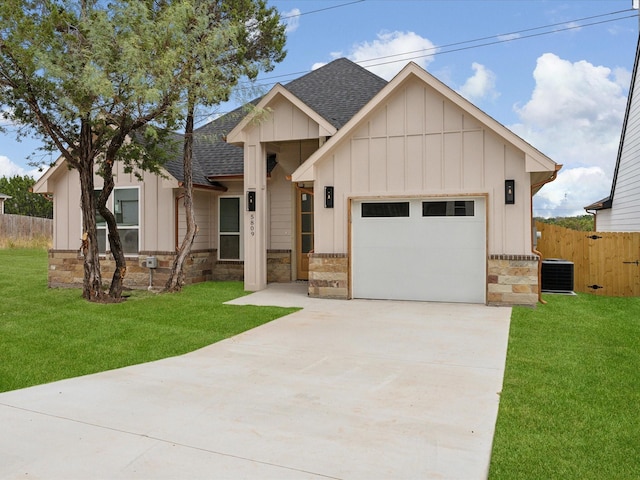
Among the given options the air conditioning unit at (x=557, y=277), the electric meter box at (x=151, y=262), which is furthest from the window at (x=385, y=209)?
the electric meter box at (x=151, y=262)

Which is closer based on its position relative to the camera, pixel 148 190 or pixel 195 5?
pixel 195 5

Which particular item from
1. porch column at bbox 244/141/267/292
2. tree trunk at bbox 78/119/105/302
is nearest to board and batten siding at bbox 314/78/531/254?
porch column at bbox 244/141/267/292

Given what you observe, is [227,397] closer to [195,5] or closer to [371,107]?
[371,107]

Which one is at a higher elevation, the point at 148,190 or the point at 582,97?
the point at 582,97

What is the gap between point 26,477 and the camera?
2.96 meters

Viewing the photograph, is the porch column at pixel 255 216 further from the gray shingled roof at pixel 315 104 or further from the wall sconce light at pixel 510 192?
the wall sconce light at pixel 510 192

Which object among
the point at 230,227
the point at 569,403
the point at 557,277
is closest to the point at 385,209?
the point at 557,277

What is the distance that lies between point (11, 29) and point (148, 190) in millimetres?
4923

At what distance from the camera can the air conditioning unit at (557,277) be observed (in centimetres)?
1103

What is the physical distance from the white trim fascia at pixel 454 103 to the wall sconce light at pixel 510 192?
409 mm

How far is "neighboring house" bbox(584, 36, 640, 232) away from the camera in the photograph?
14522 mm

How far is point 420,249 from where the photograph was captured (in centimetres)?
993

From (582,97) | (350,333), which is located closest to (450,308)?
(350,333)

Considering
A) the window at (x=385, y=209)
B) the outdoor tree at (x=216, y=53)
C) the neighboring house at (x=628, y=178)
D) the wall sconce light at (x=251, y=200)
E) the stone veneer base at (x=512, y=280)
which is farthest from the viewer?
the neighboring house at (x=628, y=178)
